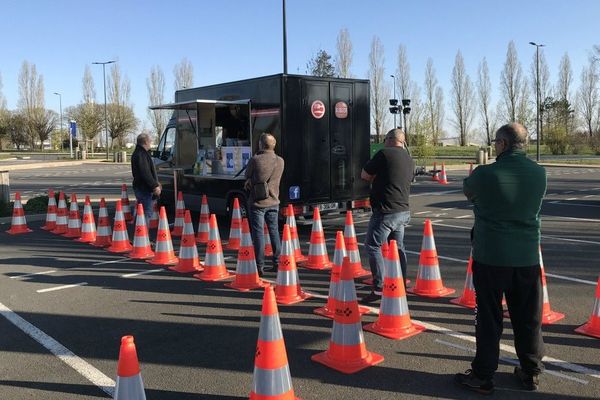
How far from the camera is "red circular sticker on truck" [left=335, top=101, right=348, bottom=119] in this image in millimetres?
10602

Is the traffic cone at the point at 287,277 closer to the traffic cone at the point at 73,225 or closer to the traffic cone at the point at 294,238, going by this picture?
the traffic cone at the point at 294,238

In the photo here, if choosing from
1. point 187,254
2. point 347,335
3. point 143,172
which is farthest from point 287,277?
point 143,172

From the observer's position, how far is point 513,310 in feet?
12.7

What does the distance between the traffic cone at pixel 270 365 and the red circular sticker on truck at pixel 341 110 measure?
7581mm

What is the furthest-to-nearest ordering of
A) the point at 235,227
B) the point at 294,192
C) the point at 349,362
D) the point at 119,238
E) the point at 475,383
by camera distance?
the point at 294,192, the point at 119,238, the point at 235,227, the point at 349,362, the point at 475,383

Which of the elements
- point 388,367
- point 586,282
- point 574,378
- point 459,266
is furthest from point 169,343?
point 586,282

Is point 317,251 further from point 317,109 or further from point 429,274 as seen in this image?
point 317,109

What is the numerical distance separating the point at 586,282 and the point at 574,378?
316cm

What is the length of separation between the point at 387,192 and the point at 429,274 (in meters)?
1.20

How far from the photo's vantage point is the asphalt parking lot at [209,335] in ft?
13.0

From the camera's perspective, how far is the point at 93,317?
18.6 ft

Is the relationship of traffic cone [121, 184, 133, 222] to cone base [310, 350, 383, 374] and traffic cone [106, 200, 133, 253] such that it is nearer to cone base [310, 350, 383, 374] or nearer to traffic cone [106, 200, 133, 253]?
traffic cone [106, 200, 133, 253]

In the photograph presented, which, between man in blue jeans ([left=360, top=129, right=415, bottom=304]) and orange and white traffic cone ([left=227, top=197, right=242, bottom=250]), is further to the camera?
orange and white traffic cone ([left=227, top=197, right=242, bottom=250])

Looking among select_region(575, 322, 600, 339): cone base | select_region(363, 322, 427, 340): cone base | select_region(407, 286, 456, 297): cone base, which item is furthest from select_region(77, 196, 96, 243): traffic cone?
select_region(575, 322, 600, 339): cone base
